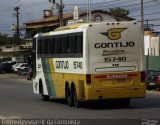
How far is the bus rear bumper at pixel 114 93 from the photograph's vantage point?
2211 centimetres

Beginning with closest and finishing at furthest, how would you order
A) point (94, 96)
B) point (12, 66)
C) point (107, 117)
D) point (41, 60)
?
point (107, 117) < point (94, 96) < point (41, 60) < point (12, 66)

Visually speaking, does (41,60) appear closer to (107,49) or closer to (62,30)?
(62,30)

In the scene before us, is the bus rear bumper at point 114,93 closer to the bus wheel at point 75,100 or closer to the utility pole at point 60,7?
the bus wheel at point 75,100

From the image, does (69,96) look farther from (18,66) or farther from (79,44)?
(18,66)

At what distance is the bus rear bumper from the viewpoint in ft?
72.5

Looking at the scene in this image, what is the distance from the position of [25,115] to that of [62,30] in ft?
20.7

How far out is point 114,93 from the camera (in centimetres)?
2234

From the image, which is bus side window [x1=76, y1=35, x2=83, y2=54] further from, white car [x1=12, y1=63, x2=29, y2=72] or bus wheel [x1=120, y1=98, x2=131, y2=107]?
white car [x1=12, y1=63, x2=29, y2=72]

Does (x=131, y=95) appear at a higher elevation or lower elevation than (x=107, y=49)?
lower

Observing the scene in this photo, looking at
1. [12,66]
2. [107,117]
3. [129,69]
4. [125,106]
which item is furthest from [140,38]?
[12,66]

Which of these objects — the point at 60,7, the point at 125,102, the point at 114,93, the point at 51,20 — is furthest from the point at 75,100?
the point at 51,20

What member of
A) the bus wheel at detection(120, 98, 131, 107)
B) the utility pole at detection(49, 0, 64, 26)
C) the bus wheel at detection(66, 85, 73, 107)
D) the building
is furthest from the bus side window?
the building

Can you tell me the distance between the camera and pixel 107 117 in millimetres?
18766

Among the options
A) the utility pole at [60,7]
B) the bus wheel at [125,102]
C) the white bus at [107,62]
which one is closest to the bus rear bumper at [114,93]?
the white bus at [107,62]
